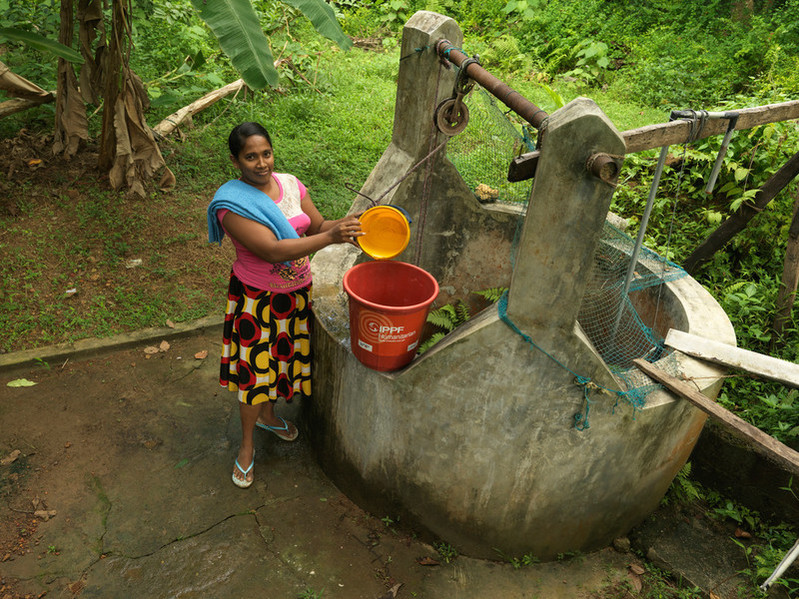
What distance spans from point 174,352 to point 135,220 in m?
1.66

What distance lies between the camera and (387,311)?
266cm

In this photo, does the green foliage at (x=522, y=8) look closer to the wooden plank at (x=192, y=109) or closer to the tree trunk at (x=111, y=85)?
the wooden plank at (x=192, y=109)

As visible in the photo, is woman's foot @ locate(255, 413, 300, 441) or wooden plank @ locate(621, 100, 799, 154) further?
woman's foot @ locate(255, 413, 300, 441)

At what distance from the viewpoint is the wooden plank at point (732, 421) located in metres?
2.59

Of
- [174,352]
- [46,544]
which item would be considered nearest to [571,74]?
[174,352]

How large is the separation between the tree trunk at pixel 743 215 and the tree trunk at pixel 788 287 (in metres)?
0.23

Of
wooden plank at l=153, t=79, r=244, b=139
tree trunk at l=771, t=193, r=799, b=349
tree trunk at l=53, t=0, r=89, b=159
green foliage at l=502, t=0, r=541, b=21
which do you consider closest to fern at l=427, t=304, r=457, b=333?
tree trunk at l=771, t=193, r=799, b=349

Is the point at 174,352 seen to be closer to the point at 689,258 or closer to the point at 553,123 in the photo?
the point at 553,123

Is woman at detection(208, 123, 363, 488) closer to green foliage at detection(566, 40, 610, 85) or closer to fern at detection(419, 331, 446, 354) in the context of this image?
fern at detection(419, 331, 446, 354)

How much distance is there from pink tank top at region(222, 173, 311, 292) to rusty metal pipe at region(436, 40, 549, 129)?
106 cm

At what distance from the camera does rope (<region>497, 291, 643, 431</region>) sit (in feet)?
8.55

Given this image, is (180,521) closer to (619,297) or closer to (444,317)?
(444,317)

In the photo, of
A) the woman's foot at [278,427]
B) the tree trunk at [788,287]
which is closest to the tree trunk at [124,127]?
the woman's foot at [278,427]

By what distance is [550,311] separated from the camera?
254 cm
